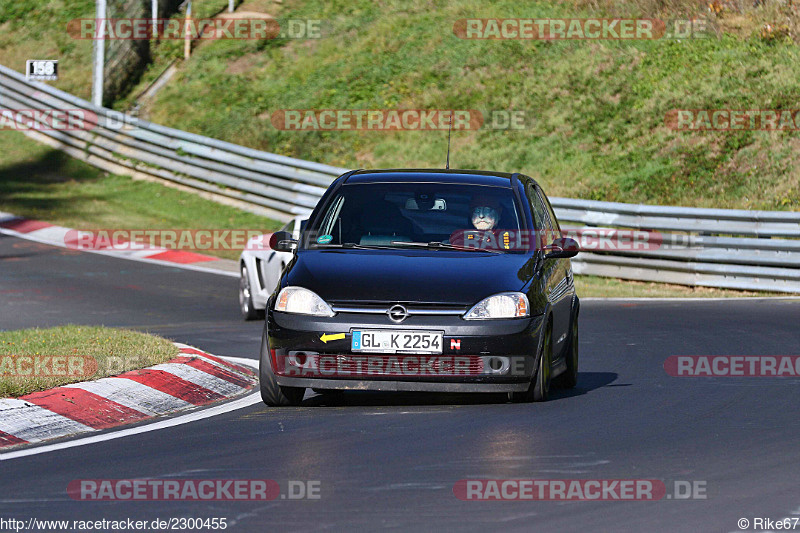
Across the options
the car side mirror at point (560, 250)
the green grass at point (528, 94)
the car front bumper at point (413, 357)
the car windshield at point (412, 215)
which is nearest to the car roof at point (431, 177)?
the car windshield at point (412, 215)

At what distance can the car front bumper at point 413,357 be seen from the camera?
8.20 metres

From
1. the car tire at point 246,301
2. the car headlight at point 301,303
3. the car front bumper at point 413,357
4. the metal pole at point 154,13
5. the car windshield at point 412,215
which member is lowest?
the car tire at point 246,301

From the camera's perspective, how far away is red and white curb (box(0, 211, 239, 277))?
2038 centimetres

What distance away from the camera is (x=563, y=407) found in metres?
8.63

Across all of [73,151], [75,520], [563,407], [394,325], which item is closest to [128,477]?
[75,520]

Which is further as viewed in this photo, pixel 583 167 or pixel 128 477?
pixel 583 167

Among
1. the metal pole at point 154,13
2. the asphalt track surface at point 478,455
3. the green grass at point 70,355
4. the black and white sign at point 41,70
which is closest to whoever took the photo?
the asphalt track surface at point 478,455

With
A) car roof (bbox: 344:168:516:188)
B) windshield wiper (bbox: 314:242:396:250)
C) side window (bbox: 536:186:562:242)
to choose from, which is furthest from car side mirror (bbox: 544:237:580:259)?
windshield wiper (bbox: 314:242:396:250)

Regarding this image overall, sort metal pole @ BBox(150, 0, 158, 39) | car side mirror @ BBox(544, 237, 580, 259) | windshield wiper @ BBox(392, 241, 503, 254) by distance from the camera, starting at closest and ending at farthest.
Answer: windshield wiper @ BBox(392, 241, 503, 254)
car side mirror @ BBox(544, 237, 580, 259)
metal pole @ BBox(150, 0, 158, 39)

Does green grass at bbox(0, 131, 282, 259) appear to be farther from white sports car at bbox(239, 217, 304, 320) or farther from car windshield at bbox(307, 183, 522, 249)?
car windshield at bbox(307, 183, 522, 249)

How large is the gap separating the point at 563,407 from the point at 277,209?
16480 mm

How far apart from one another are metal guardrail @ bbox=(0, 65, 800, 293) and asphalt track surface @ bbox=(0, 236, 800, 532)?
654cm

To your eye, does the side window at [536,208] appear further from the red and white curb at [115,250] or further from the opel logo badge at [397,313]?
the red and white curb at [115,250]

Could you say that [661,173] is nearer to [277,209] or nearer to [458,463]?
[277,209]
